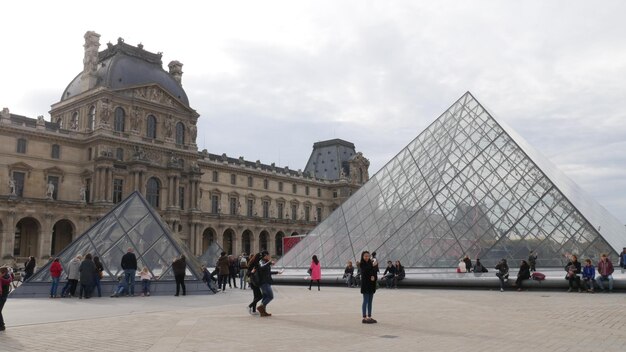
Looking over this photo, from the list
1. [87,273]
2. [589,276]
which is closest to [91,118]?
[87,273]

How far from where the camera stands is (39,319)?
8.55 m

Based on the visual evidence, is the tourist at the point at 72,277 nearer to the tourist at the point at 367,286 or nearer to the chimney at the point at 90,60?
the tourist at the point at 367,286

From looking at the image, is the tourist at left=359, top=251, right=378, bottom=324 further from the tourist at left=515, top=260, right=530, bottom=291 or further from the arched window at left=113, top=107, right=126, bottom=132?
the arched window at left=113, top=107, right=126, bottom=132

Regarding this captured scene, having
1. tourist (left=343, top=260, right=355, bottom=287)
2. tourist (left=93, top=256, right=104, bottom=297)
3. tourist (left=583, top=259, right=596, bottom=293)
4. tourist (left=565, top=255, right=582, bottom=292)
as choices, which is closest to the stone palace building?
tourist (left=93, top=256, right=104, bottom=297)

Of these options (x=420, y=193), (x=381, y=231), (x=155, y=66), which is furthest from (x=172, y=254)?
(x=155, y=66)

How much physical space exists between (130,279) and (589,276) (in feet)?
38.0

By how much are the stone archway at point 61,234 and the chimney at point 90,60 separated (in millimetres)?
12020

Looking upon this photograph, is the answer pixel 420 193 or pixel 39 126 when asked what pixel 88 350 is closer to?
pixel 420 193

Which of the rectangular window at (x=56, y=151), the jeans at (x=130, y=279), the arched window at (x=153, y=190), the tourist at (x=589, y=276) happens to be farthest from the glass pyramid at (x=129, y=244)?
the arched window at (x=153, y=190)

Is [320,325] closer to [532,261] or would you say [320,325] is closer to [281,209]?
[532,261]

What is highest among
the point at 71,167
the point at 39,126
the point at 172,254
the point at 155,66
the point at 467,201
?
the point at 155,66

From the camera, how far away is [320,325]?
304 inches

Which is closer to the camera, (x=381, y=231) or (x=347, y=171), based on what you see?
(x=381, y=231)

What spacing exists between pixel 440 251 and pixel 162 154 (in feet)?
120
